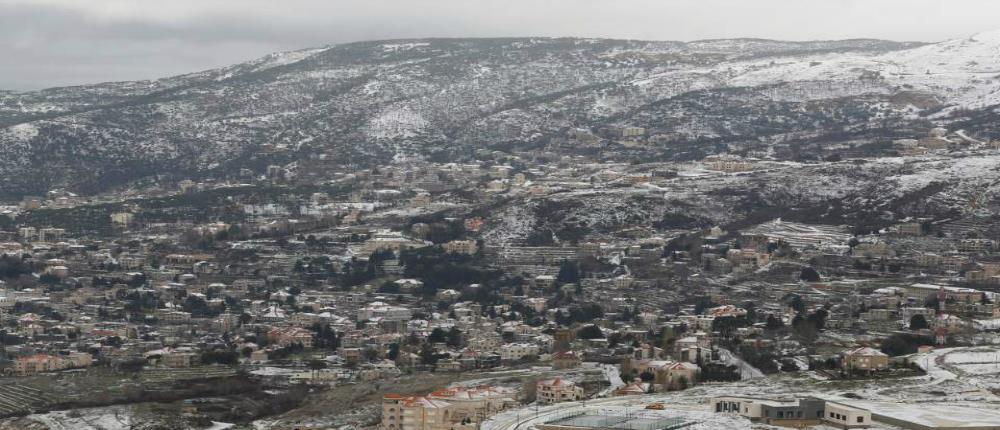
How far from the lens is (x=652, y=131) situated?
553 feet

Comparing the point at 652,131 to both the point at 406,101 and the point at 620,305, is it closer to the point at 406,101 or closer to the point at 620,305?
the point at 406,101

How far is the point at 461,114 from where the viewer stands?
614 ft

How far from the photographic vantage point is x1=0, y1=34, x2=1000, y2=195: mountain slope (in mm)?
168875

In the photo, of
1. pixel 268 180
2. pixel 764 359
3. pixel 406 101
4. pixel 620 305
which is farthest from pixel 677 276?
pixel 406 101

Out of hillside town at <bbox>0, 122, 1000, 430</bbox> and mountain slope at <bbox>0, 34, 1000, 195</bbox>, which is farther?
mountain slope at <bbox>0, 34, 1000, 195</bbox>

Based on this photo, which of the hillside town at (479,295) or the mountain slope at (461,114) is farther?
the mountain slope at (461,114)

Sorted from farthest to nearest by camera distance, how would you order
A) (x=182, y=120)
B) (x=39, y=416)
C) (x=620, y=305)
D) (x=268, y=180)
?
1. (x=182, y=120)
2. (x=268, y=180)
3. (x=620, y=305)
4. (x=39, y=416)

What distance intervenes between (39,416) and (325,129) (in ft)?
363

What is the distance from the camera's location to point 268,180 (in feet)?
526

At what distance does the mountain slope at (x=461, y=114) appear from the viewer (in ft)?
554

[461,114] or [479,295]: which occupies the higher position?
[461,114]

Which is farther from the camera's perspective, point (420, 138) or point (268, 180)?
point (420, 138)

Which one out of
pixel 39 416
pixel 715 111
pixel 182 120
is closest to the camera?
pixel 39 416

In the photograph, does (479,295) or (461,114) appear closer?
(479,295)
